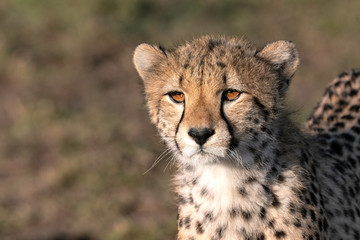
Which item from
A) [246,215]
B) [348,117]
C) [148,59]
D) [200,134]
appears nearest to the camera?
[200,134]

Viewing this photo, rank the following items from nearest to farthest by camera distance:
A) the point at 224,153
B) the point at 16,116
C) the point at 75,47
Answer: the point at 224,153
the point at 16,116
the point at 75,47

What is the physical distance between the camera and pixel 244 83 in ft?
8.84

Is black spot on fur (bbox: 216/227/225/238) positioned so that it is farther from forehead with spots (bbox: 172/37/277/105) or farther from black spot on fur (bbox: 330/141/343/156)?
black spot on fur (bbox: 330/141/343/156)

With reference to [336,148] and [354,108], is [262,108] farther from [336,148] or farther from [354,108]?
[354,108]

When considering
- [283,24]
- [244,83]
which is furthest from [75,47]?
[244,83]

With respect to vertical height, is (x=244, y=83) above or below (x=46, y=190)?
above

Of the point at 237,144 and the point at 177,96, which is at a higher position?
the point at 177,96

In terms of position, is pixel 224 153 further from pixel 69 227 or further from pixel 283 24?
pixel 283 24

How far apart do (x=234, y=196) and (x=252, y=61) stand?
0.51 meters

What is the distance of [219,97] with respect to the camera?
8.66ft

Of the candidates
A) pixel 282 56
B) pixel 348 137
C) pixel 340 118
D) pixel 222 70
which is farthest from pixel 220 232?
pixel 340 118

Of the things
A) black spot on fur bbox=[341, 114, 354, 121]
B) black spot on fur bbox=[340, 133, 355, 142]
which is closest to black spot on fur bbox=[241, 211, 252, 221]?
black spot on fur bbox=[340, 133, 355, 142]

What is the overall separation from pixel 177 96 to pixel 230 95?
210 millimetres

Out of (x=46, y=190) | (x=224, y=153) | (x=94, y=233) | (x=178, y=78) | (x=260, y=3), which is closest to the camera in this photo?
(x=224, y=153)
